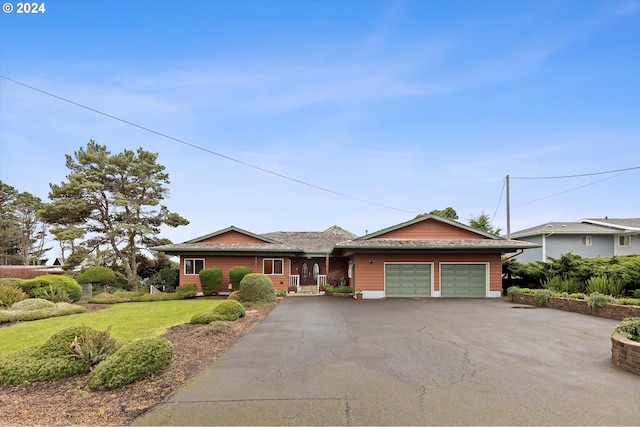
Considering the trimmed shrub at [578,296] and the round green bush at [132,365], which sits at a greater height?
the round green bush at [132,365]

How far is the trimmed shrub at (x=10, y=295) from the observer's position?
15.8 m

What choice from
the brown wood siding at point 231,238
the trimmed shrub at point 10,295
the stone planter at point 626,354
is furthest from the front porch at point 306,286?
the stone planter at point 626,354

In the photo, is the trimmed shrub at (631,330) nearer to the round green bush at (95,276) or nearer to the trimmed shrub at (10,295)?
→ the trimmed shrub at (10,295)

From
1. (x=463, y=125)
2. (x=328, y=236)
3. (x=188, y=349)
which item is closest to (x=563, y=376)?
(x=188, y=349)

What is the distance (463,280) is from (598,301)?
7782mm

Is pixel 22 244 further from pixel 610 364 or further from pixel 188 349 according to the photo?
pixel 610 364

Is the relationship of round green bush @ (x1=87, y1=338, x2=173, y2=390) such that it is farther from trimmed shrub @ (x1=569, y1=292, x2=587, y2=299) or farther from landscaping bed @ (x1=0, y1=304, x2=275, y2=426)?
trimmed shrub @ (x1=569, y1=292, x2=587, y2=299)

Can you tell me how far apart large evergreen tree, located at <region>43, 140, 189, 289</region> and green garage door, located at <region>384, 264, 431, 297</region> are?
17.6 metres

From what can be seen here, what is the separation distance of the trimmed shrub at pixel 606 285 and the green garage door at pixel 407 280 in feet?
24.8

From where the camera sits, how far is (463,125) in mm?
18000

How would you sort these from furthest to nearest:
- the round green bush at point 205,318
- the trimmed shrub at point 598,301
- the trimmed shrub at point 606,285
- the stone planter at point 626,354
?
the trimmed shrub at point 606,285
the trimmed shrub at point 598,301
the round green bush at point 205,318
the stone planter at point 626,354

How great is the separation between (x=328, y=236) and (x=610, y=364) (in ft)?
79.5

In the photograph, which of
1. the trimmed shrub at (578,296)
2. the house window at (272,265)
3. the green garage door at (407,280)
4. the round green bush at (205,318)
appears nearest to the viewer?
the round green bush at (205,318)

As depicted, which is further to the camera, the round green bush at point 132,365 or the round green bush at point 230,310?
the round green bush at point 230,310
